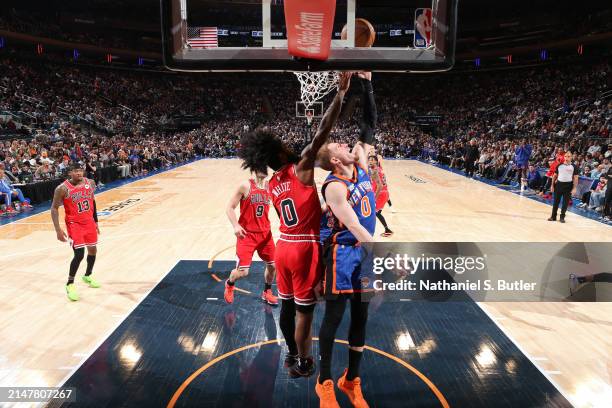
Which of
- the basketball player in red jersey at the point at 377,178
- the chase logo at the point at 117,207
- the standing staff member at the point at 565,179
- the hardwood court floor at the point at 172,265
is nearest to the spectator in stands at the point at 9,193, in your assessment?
the hardwood court floor at the point at 172,265

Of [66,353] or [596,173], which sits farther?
[596,173]

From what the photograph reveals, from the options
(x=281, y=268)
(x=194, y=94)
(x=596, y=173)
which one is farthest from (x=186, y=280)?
(x=194, y=94)

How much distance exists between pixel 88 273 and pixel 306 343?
12.4ft

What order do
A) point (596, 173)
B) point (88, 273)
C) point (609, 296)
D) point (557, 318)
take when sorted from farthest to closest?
point (596, 173), point (88, 273), point (609, 296), point (557, 318)

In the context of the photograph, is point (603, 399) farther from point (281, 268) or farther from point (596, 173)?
point (596, 173)

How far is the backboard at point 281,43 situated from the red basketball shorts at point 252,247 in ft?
6.41

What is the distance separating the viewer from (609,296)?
5.45m

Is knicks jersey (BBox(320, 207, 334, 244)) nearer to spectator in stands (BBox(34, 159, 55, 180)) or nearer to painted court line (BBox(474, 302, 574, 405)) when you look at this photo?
painted court line (BBox(474, 302, 574, 405))

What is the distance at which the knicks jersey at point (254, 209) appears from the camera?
16.7 ft

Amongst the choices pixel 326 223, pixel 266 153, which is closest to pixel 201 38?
pixel 266 153

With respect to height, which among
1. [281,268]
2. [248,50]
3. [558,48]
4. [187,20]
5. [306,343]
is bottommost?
[306,343]

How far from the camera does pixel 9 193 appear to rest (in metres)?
10.7

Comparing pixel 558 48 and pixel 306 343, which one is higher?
pixel 558 48

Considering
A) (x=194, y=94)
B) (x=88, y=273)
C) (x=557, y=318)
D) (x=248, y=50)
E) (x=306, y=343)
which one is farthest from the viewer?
(x=194, y=94)
